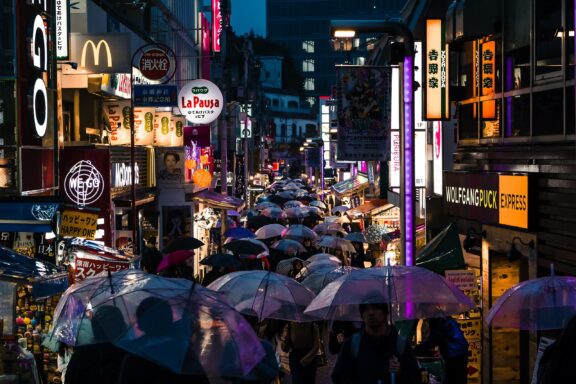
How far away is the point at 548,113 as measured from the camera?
42.9 ft

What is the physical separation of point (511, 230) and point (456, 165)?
3446mm

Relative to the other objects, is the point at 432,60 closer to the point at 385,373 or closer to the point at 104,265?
the point at 104,265

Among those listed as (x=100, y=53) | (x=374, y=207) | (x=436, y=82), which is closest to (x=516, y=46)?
(x=436, y=82)

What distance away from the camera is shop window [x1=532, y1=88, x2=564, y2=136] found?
1265cm

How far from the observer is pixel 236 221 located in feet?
139

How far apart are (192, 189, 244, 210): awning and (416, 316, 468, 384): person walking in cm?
2365

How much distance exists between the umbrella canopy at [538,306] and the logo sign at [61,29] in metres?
11.9

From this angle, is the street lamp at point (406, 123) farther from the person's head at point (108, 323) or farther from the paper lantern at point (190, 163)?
the paper lantern at point (190, 163)

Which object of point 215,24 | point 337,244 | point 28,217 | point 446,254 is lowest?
point 337,244

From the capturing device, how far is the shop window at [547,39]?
41.7ft

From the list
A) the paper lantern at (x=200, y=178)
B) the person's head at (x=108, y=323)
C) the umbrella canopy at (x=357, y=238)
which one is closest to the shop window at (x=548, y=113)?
the person's head at (x=108, y=323)

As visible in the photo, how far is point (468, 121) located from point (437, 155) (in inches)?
193

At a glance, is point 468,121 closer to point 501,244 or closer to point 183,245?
point 501,244

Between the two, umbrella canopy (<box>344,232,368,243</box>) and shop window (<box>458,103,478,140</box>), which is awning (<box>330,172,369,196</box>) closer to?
umbrella canopy (<box>344,232,368,243</box>)
